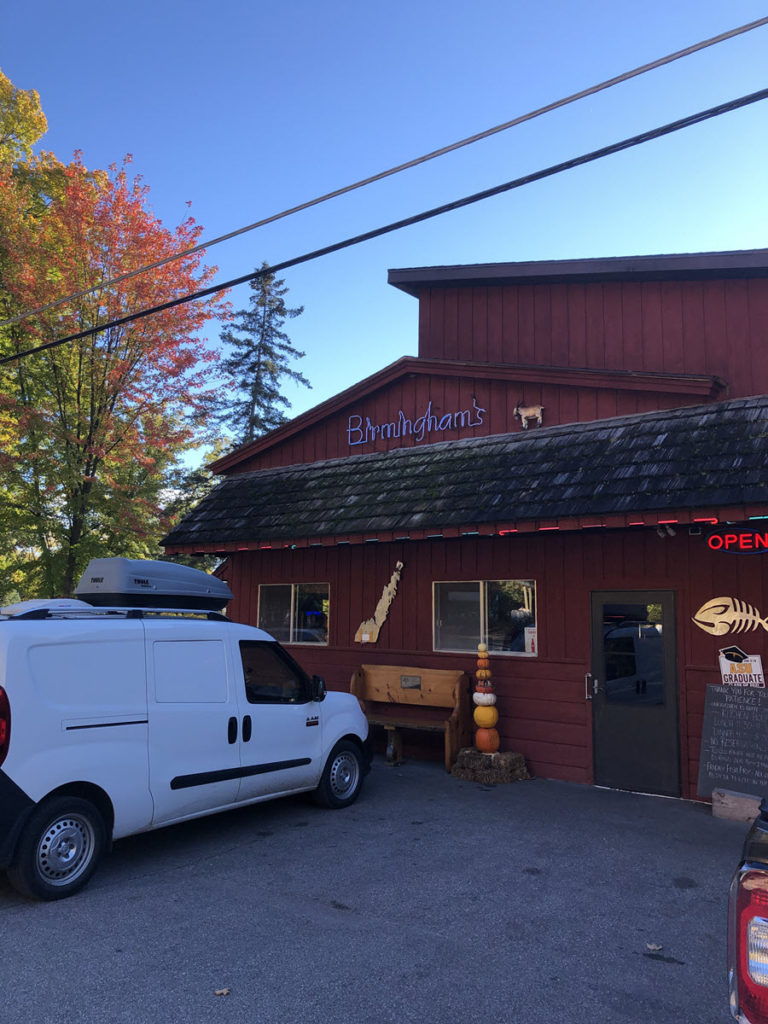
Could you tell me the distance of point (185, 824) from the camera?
7.48 meters

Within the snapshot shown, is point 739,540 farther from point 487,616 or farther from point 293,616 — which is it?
point 293,616

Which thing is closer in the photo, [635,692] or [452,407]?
[635,692]

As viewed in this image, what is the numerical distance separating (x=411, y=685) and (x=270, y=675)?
11.8 ft

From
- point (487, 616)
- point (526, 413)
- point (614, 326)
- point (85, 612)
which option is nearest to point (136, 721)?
point (85, 612)

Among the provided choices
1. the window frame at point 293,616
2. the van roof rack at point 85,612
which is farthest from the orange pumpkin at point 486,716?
the van roof rack at point 85,612

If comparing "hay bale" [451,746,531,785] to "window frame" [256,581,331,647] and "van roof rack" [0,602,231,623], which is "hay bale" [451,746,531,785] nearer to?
"window frame" [256,581,331,647]

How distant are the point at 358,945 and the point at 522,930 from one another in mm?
1111

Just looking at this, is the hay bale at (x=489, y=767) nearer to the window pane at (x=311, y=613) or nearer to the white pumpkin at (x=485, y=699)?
the white pumpkin at (x=485, y=699)

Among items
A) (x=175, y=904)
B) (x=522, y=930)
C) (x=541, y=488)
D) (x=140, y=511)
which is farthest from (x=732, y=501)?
(x=140, y=511)

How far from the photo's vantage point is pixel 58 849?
Answer: 5336mm

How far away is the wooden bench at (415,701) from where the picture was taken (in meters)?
9.81

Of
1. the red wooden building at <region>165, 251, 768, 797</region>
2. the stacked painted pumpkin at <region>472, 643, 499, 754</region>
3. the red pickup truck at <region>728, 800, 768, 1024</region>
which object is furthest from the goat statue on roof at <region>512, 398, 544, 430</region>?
the red pickup truck at <region>728, 800, 768, 1024</region>

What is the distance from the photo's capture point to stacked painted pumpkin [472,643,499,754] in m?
9.51

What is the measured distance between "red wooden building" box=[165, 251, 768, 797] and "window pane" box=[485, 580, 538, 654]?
3 cm
